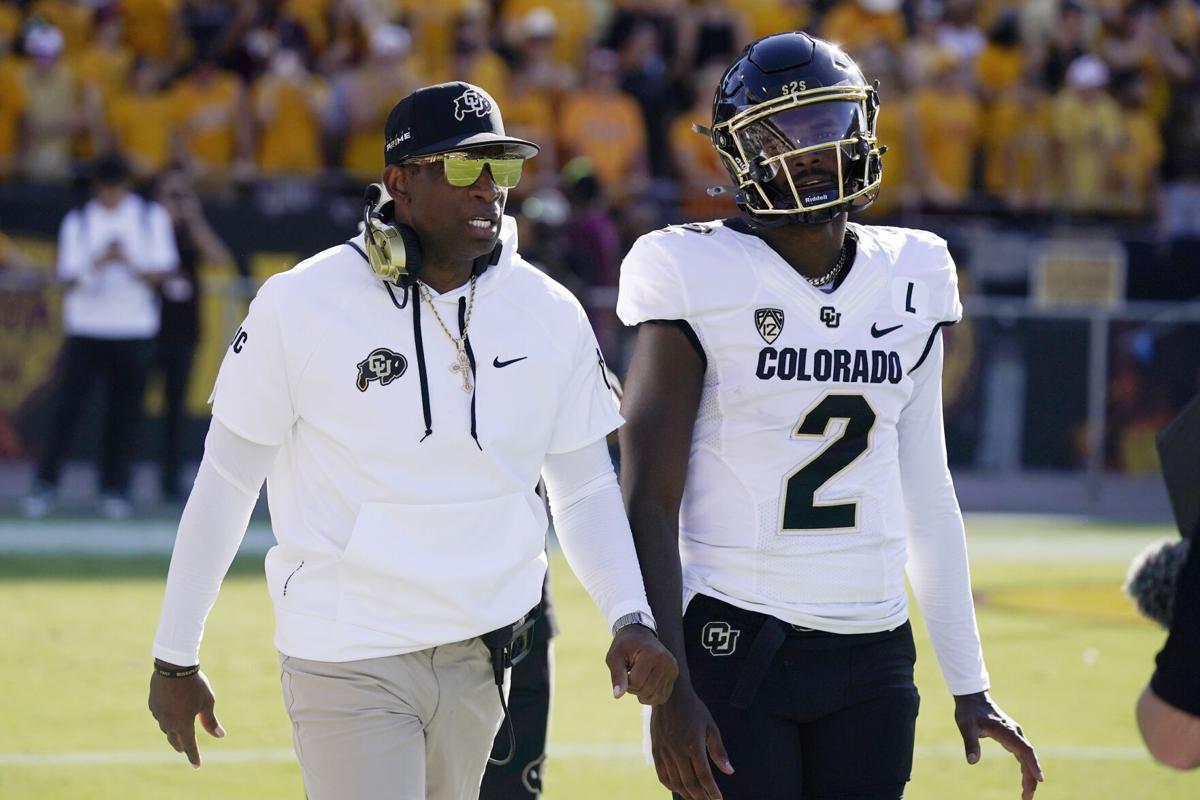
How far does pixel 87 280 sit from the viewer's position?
1317cm

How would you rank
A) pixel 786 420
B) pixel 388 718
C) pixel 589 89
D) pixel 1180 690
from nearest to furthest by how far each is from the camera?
pixel 1180 690 < pixel 388 718 < pixel 786 420 < pixel 589 89

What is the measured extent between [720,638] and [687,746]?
296mm

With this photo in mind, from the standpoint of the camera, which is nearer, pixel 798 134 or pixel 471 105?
pixel 798 134

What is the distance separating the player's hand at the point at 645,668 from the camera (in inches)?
144

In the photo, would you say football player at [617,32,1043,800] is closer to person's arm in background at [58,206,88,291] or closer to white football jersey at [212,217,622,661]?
white football jersey at [212,217,622,661]

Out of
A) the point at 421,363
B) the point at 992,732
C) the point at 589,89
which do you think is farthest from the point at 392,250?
the point at 589,89

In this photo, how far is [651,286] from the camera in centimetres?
384

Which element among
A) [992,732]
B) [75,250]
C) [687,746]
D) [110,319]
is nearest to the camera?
[687,746]

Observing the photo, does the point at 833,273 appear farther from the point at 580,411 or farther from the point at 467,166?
the point at 467,166

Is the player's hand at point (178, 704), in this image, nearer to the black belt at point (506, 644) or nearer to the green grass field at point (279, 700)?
the black belt at point (506, 644)

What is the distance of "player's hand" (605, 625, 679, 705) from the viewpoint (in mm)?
3658

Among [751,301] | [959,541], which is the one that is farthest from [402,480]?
[959,541]

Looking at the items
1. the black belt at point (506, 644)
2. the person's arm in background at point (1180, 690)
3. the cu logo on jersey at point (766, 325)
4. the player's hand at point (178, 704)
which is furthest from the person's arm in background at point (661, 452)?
the person's arm in background at point (1180, 690)

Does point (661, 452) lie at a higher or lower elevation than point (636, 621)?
higher
